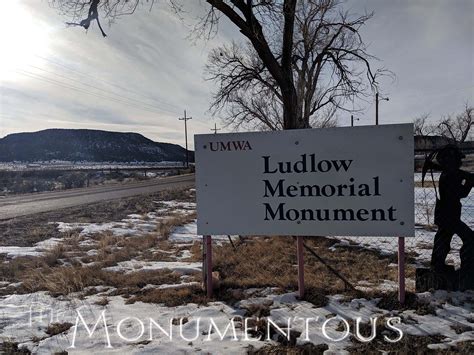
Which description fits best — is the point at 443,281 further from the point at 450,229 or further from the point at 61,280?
the point at 61,280

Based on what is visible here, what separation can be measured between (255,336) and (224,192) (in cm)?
155

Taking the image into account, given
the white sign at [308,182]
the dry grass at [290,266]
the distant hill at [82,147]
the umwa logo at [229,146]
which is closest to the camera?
the white sign at [308,182]

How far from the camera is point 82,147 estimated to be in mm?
137625

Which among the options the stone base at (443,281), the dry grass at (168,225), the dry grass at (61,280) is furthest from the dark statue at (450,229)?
the dry grass at (168,225)

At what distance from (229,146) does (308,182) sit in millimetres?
940

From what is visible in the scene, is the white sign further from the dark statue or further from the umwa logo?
the dark statue

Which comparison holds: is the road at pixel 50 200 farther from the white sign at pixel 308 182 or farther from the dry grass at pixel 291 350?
the dry grass at pixel 291 350

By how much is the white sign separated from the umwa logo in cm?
1

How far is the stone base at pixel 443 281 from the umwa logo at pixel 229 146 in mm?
2294

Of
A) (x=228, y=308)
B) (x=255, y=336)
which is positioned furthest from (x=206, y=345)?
(x=228, y=308)

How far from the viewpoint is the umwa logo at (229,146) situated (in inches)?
154

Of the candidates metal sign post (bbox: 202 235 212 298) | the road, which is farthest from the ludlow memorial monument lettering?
the road

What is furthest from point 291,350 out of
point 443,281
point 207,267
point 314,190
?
point 443,281

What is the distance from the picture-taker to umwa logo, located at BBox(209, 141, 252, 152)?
391 centimetres
